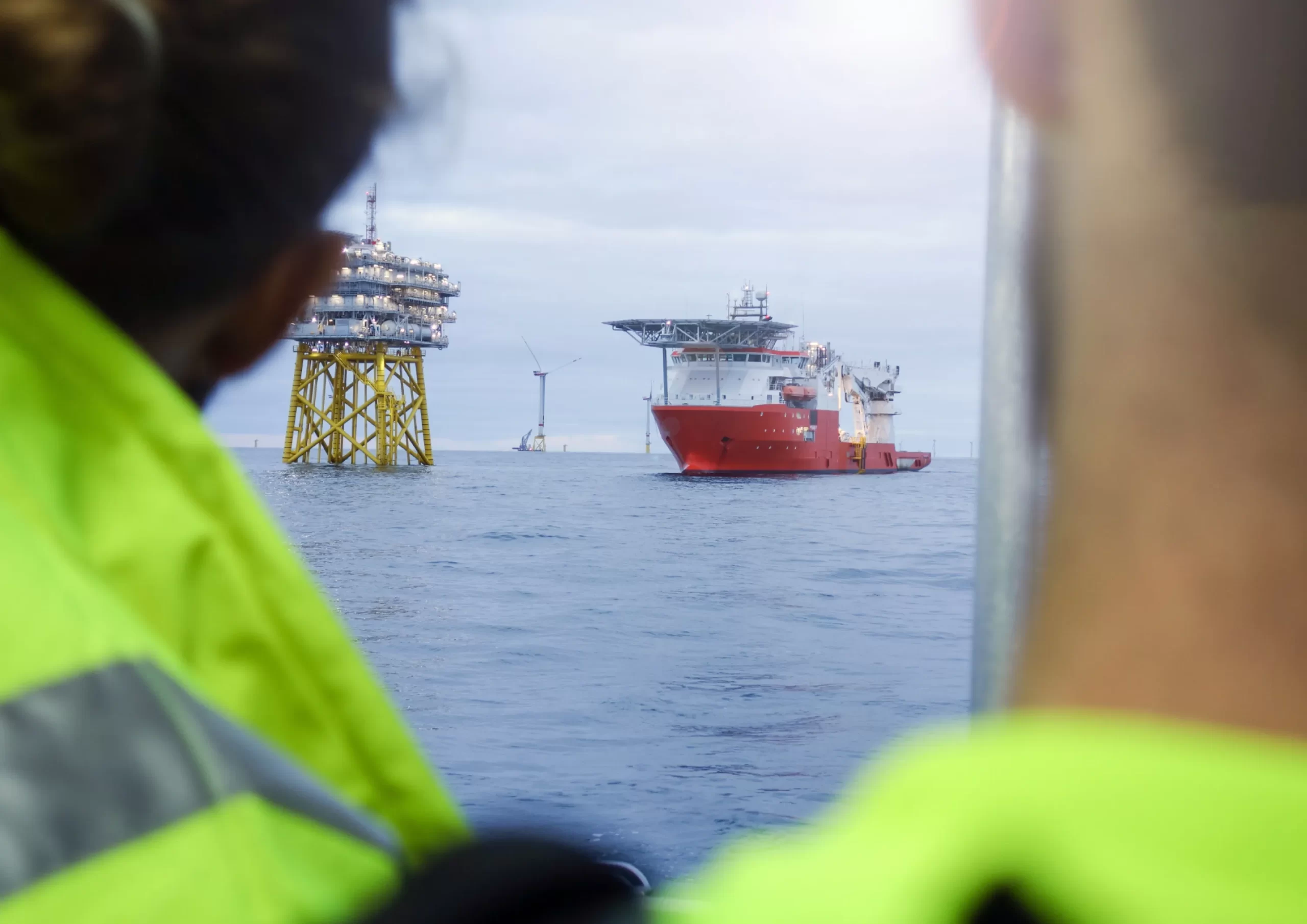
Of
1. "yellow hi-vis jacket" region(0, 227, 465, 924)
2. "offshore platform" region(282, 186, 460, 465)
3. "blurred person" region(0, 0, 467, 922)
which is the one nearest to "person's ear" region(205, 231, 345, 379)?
"blurred person" region(0, 0, 467, 922)

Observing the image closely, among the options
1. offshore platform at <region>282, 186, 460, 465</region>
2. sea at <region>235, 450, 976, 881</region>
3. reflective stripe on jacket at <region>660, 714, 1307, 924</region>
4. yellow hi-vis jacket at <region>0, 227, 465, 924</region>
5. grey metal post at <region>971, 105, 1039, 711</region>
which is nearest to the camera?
reflective stripe on jacket at <region>660, 714, 1307, 924</region>

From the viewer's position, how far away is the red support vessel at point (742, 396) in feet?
89.5

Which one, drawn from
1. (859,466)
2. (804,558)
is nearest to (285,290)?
(804,558)

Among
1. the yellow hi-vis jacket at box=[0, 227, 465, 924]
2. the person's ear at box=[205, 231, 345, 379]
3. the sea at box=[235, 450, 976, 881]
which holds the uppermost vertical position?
the person's ear at box=[205, 231, 345, 379]

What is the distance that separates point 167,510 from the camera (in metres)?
0.42

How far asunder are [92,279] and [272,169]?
96 millimetres

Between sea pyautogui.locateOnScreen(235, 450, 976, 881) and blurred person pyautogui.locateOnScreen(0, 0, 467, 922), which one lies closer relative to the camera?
blurred person pyautogui.locateOnScreen(0, 0, 467, 922)

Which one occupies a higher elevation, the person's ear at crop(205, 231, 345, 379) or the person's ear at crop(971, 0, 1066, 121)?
the person's ear at crop(971, 0, 1066, 121)

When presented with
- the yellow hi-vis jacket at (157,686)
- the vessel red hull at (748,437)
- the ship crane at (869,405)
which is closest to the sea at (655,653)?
the yellow hi-vis jacket at (157,686)

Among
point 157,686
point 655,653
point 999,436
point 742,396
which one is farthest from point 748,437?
point 157,686

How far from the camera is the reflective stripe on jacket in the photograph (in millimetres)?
176

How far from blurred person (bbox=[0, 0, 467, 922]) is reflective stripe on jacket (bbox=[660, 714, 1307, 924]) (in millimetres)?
145

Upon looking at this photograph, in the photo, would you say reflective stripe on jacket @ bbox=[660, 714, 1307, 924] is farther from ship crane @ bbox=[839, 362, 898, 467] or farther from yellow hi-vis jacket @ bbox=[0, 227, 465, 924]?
ship crane @ bbox=[839, 362, 898, 467]

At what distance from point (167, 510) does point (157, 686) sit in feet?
0.33
